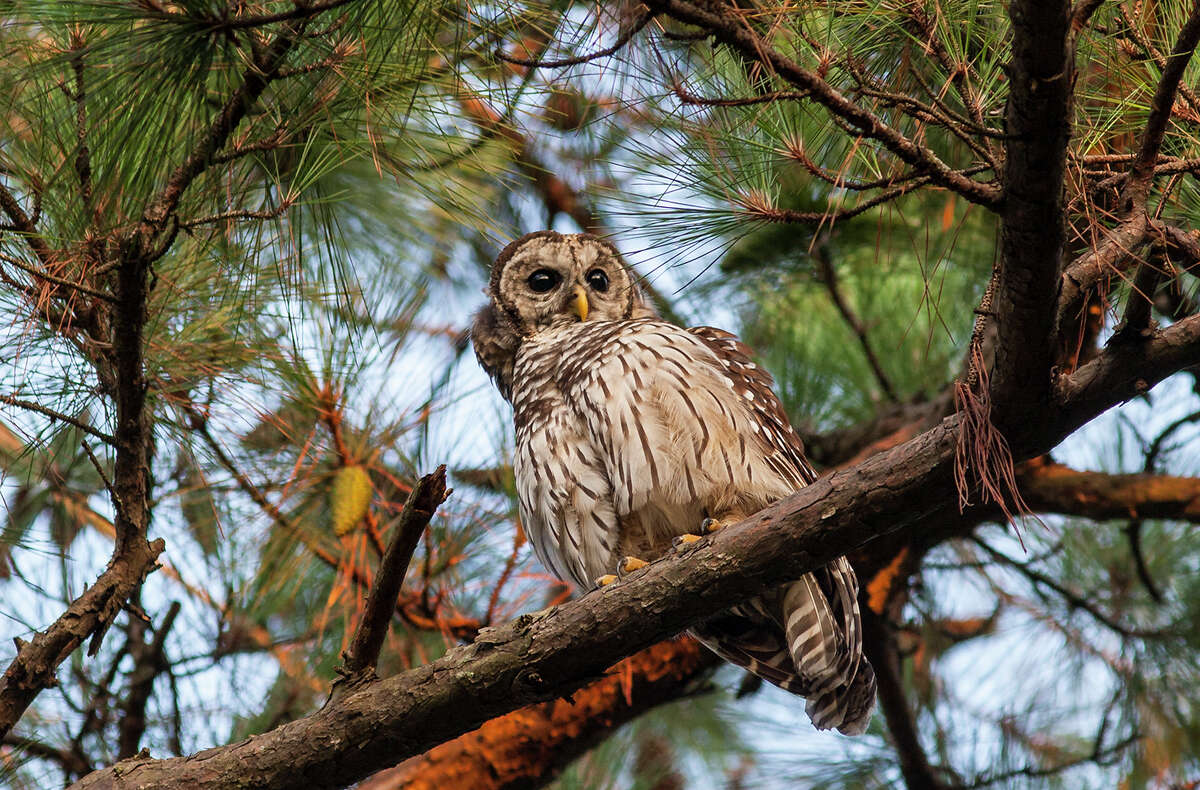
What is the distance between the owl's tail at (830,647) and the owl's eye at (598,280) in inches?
53.4

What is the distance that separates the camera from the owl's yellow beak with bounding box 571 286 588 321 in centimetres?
380

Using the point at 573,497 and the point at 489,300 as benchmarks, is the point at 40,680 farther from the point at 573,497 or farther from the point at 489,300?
the point at 489,300

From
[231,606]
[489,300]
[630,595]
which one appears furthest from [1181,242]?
[231,606]

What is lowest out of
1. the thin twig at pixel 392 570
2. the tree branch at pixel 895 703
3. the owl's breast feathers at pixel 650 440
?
the tree branch at pixel 895 703

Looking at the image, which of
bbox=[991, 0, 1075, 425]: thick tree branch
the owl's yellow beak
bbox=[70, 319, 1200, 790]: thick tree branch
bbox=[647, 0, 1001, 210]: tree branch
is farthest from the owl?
bbox=[647, 0, 1001, 210]: tree branch

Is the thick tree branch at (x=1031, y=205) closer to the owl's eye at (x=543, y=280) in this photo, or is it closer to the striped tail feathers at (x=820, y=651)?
the striped tail feathers at (x=820, y=651)

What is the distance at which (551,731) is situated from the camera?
3.87m

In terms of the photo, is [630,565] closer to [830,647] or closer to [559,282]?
[830,647]

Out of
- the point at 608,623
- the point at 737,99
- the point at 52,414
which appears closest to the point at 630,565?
the point at 608,623

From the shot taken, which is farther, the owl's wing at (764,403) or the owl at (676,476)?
the owl's wing at (764,403)

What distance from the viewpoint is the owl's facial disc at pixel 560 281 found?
12.9 ft

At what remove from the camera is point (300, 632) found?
4.51 m

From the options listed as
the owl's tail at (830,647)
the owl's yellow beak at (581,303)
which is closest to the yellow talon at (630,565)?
the owl's tail at (830,647)

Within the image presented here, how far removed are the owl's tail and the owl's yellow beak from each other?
120 centimetres
